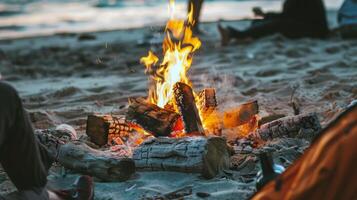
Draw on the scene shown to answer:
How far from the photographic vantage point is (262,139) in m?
4.23

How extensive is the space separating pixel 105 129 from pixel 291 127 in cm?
145

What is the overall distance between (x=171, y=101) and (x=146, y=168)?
867 mm

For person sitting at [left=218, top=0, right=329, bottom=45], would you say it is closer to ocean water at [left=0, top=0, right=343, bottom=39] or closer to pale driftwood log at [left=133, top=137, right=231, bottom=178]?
pale driftwood log at [left=133, top=137, right=231, bottom=178]

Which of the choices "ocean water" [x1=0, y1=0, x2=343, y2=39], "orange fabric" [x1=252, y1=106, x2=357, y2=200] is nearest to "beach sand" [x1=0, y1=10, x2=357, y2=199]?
"orange fabric" [x1=252, y1=106, x2=357, y2=200]

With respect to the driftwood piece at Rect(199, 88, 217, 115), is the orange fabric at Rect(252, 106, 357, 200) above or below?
above

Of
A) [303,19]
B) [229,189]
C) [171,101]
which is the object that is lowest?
[229,189]

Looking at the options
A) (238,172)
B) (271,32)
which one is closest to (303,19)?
(271,32)

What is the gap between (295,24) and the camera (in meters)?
10.7

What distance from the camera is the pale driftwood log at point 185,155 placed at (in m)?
3.60

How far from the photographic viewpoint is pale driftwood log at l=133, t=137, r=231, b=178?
3602 mm

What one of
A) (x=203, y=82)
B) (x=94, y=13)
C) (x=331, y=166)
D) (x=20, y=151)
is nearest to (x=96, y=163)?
(x=20, y=151)

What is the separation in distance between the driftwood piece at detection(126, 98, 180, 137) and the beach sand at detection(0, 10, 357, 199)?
470 mm

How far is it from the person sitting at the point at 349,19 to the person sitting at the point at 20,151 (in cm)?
835

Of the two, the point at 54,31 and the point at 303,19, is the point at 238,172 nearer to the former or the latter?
the point at 303,19
